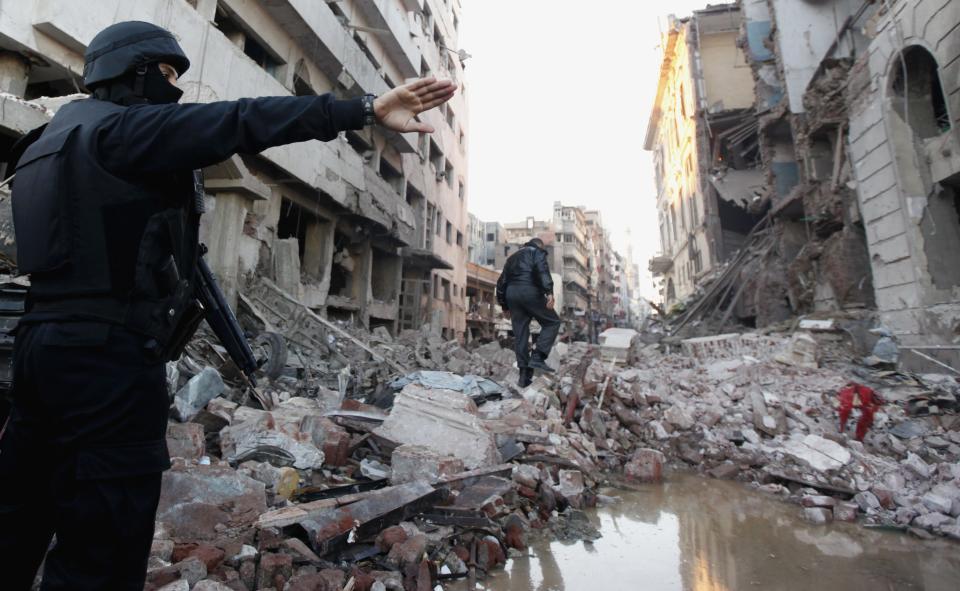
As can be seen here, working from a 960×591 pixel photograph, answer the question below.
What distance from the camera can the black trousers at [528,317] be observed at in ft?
18.3

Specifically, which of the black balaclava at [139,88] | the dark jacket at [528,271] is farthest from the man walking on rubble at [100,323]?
the dark jacket at [528,271]

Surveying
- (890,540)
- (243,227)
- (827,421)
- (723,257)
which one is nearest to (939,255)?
(827,421)

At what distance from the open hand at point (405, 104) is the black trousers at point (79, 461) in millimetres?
927

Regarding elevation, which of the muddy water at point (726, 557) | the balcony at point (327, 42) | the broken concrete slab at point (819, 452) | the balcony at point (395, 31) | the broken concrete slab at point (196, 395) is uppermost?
the balcony at point (395, 31)

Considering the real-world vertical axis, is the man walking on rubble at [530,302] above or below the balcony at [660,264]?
below

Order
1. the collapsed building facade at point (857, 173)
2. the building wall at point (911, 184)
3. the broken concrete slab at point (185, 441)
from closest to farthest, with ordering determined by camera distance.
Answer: the broken concrete slab at point (185, 441) → the building wall at point (911, 184) → the collapsed building facade at point (857, 173)

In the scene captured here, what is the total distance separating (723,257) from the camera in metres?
20.2

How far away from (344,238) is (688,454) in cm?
1299

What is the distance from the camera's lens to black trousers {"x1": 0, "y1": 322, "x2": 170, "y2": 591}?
1.03 m

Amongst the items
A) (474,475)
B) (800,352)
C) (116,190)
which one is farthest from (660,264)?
(116,190)

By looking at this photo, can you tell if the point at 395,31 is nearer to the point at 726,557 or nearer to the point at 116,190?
the point at 116,190

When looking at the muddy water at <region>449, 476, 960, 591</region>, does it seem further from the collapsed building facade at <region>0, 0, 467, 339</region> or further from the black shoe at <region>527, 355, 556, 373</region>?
the collapsed building facade at <region>0, 0, 467, 339</region>

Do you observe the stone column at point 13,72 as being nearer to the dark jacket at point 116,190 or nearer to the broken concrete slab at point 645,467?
the dark jacket at point 116,190

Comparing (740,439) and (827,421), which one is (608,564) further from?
(827,421)
